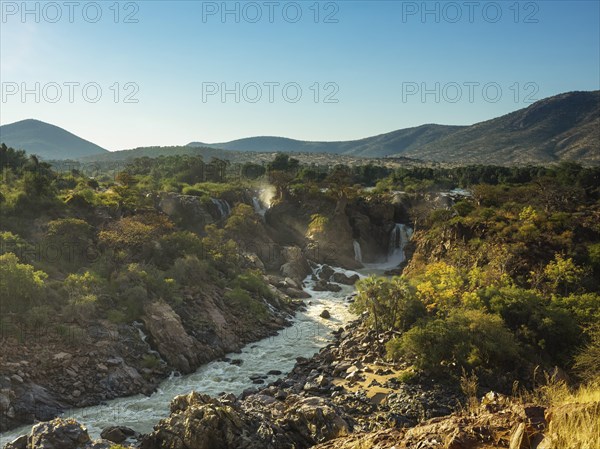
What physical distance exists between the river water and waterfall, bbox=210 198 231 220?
21.3 meters

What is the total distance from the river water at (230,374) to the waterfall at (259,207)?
25.4 metres

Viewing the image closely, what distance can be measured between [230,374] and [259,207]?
1595 inches

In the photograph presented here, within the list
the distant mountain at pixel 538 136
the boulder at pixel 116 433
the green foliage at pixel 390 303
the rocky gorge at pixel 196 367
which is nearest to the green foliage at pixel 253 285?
the rocky gorge at pixel 196 367

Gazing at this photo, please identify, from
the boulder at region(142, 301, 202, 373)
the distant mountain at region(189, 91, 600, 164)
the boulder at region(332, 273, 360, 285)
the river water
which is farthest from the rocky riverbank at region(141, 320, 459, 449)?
the distant mountain at region(189, 91, 600, 164)

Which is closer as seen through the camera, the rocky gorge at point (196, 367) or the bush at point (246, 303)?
the rocky gorge at point (196, 367)

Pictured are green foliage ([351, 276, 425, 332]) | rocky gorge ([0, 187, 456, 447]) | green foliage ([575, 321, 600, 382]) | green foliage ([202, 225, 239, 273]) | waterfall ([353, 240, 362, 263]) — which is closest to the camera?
rocky gorge ([0, 187, 456, 447])

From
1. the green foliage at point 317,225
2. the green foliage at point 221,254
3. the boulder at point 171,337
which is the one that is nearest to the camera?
the boulder at point 171,337

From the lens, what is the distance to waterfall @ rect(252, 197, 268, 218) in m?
63.0

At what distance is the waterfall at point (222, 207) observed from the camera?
185 ft

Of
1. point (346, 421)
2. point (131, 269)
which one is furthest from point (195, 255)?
point (346, 421)

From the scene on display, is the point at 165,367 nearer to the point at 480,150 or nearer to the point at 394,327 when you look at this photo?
the point at 394,327

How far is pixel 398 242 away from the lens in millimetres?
58469

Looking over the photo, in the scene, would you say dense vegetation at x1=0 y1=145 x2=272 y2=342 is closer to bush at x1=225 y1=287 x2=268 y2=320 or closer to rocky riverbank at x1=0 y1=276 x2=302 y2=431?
bush at x1=225 y1=287 x2=268 y2=320

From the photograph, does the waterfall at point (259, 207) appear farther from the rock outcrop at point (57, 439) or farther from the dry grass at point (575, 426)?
the dry grass at point (575, 426)
